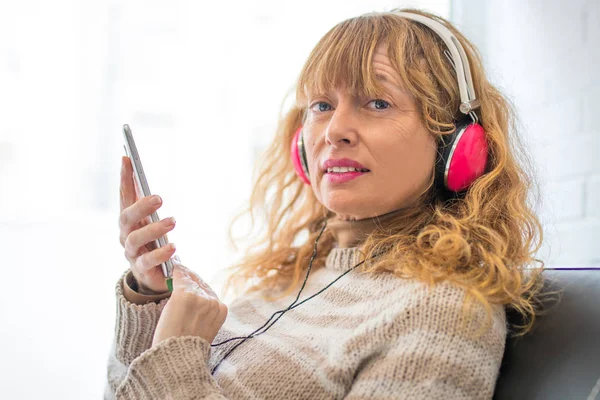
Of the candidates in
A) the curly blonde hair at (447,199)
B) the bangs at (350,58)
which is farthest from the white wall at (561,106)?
the bangs at (350,58)

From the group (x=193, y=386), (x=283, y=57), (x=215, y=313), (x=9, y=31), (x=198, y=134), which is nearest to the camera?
(x=193, y=386)

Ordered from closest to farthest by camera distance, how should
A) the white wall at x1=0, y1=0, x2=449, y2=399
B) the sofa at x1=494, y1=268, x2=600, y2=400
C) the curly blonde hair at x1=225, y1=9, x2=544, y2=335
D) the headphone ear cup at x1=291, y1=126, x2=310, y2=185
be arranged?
the sofa at x1=494, y1=268, x2=600, y2=400 < the curly blonde hair at x1=225, y1=9, x2=544, y2=335 < the headphone ear cup at x1=291, y1=126, x2=310, y2=185 < the white wall at x1=0, y1=0, x2=449, y2=399

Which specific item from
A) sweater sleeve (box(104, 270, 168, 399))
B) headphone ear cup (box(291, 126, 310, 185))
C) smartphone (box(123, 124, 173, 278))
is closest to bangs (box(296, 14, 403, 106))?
headphone ear cup (box(291, 126, 310, 185))

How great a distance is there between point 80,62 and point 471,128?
0.88 meters

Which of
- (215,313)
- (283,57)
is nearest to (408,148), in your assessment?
(215,313)

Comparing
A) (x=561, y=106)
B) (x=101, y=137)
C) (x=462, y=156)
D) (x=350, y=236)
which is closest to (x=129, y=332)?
(x=350, y=236)

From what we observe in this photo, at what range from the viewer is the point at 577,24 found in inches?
54.5

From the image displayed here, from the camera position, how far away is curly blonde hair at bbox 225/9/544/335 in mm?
901

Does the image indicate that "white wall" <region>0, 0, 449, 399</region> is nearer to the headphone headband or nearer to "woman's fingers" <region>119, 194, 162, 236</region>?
"woman's fingers" <region>119, 194, 162, 236</region>

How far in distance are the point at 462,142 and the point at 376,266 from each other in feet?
0.77

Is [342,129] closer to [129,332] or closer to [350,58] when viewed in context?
[350,58]

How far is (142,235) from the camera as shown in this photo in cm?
99

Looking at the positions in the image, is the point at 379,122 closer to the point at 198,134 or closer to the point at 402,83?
the point at 402,83

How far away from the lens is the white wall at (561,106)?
1337 millimetres
